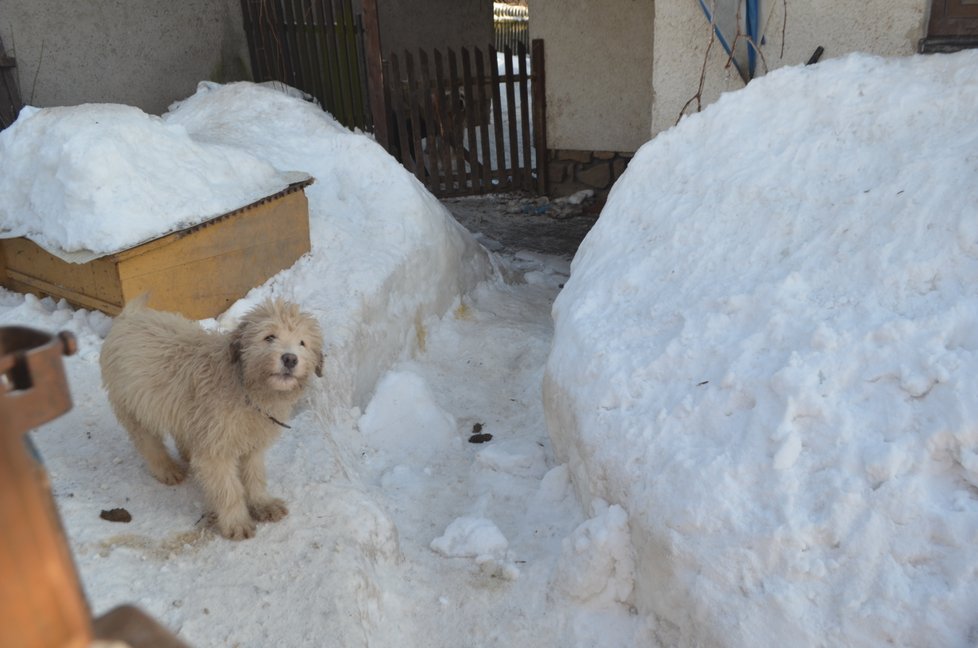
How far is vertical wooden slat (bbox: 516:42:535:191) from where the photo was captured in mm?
10672

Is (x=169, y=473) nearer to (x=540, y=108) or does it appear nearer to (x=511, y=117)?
(x=511, y=117)

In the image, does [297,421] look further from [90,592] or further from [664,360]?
[664,360]

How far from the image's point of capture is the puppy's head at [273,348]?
11.7 feet

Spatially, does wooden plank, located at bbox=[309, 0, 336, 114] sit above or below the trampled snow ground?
above

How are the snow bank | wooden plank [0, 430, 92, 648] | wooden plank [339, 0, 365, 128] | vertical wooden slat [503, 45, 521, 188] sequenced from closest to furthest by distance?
wooden plank [0, 430, 92, 648]
the snow bank
wooden plank [339, 0, 365, 128]
vertical wooden slat [503, 45, 521, 188]

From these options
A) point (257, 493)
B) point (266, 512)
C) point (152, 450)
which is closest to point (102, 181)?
point (152, 450)

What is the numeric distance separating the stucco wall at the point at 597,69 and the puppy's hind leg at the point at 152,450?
25.8 ft

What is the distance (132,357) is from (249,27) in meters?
7.24

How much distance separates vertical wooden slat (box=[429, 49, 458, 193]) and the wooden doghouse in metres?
4.80

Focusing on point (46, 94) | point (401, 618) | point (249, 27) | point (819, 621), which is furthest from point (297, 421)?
point (249, 27)

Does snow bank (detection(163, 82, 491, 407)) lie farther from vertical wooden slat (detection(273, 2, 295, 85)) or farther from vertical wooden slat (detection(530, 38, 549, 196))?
vertical wooden slat (detection(530, 38, 549, 196))

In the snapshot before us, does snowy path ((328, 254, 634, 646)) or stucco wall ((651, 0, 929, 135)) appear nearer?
snowy path ((328, 254, 634, 646))

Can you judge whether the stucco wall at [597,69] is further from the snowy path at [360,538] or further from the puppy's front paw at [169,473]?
the puppy's front paw at [169,473]

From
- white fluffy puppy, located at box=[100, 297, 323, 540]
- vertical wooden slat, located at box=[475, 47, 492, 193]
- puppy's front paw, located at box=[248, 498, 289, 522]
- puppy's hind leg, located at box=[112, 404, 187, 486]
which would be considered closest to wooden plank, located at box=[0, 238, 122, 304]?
white fluffy puppy, located at box=[100, 297, 323, 540]
